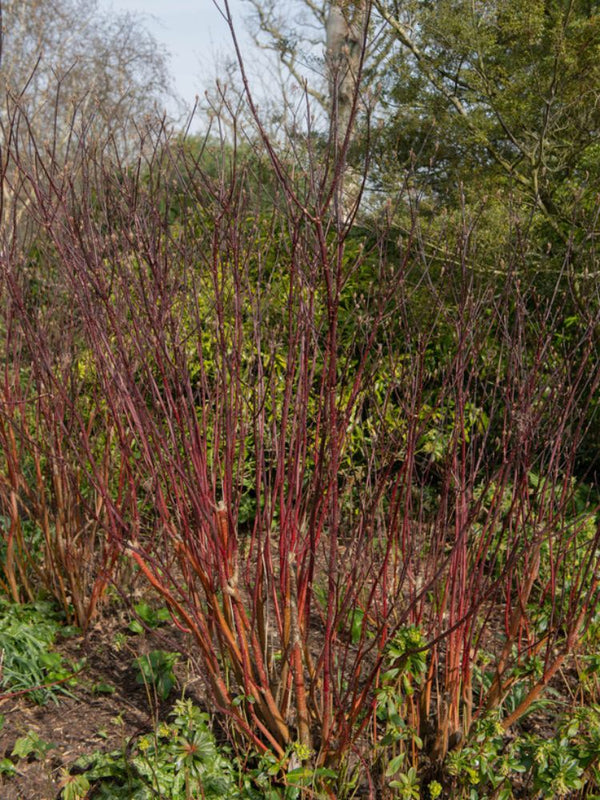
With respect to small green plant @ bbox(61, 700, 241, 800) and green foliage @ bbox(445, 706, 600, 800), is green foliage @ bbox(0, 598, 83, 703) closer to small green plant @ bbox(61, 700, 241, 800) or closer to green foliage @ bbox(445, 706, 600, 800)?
small green plant @ bbox(61, 700, 241, 800)

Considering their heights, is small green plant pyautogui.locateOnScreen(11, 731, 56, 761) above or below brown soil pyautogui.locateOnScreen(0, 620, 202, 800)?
above

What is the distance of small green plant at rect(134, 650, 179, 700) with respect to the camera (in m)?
2.99

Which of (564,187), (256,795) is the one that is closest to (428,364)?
(564,187)

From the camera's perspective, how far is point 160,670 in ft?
10.1

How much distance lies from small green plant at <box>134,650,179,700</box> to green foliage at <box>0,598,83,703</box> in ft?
0.95

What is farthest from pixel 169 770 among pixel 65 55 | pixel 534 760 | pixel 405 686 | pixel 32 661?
pixel 65 55

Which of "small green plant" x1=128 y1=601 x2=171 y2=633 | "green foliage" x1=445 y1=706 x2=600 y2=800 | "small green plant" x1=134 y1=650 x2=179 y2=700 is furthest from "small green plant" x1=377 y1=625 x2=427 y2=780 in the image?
"small green plant" x1=128 y1=601 x2=171 y2=633

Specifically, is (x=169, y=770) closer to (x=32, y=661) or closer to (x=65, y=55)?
(x=32, y=661)

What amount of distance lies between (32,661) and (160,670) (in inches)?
22.0

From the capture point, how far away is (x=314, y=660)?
10.5 feet

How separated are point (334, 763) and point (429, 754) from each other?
0.40 meters

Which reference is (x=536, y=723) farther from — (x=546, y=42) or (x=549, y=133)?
(x=546, y=42)

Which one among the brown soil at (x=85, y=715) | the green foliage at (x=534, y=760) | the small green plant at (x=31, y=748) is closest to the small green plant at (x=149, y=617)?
the brown soil at (x=85, y=715)

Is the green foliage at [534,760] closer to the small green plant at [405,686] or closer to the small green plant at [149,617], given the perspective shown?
the small green plant at [405,686]
